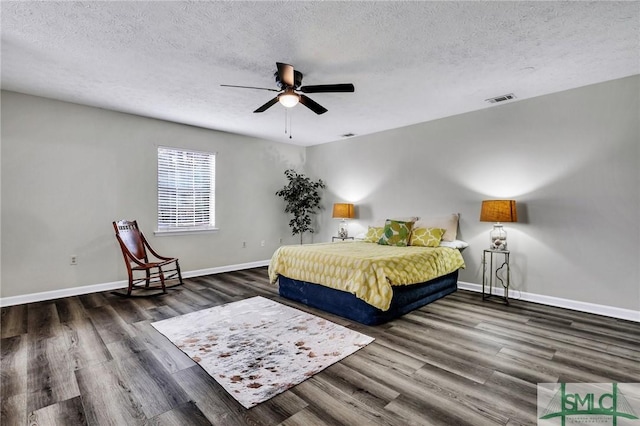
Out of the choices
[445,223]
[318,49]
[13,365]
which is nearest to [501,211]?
[445,223]

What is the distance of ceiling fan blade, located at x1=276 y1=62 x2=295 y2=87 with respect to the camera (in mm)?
2626

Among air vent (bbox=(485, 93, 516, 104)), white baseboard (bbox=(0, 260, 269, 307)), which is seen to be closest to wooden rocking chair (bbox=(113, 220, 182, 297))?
white baseboard (bbox=(0, 260, 269, 307))

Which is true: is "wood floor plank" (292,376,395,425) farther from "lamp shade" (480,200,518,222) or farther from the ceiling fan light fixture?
"lamp shade" (480,200,518,222)

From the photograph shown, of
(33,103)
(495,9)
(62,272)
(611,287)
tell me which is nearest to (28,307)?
(62,272)

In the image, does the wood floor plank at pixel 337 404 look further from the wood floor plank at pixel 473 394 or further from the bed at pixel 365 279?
the bed at pixel 365 279

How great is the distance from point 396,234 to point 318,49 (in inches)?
112

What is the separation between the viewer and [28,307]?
364cm

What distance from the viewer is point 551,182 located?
378 centimetres

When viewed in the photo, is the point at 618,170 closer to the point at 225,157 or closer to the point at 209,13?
the point at 209,13

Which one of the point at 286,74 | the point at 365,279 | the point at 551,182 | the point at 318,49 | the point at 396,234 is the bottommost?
the point at 365,279

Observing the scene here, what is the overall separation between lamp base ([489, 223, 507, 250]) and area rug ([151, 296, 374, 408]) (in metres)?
2.37

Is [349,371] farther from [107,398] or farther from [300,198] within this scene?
[300,198]

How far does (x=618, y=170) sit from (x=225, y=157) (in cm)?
565

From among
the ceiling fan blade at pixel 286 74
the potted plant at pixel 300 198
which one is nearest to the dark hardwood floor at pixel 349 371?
the ceiling fan blade at pixel 286 74
